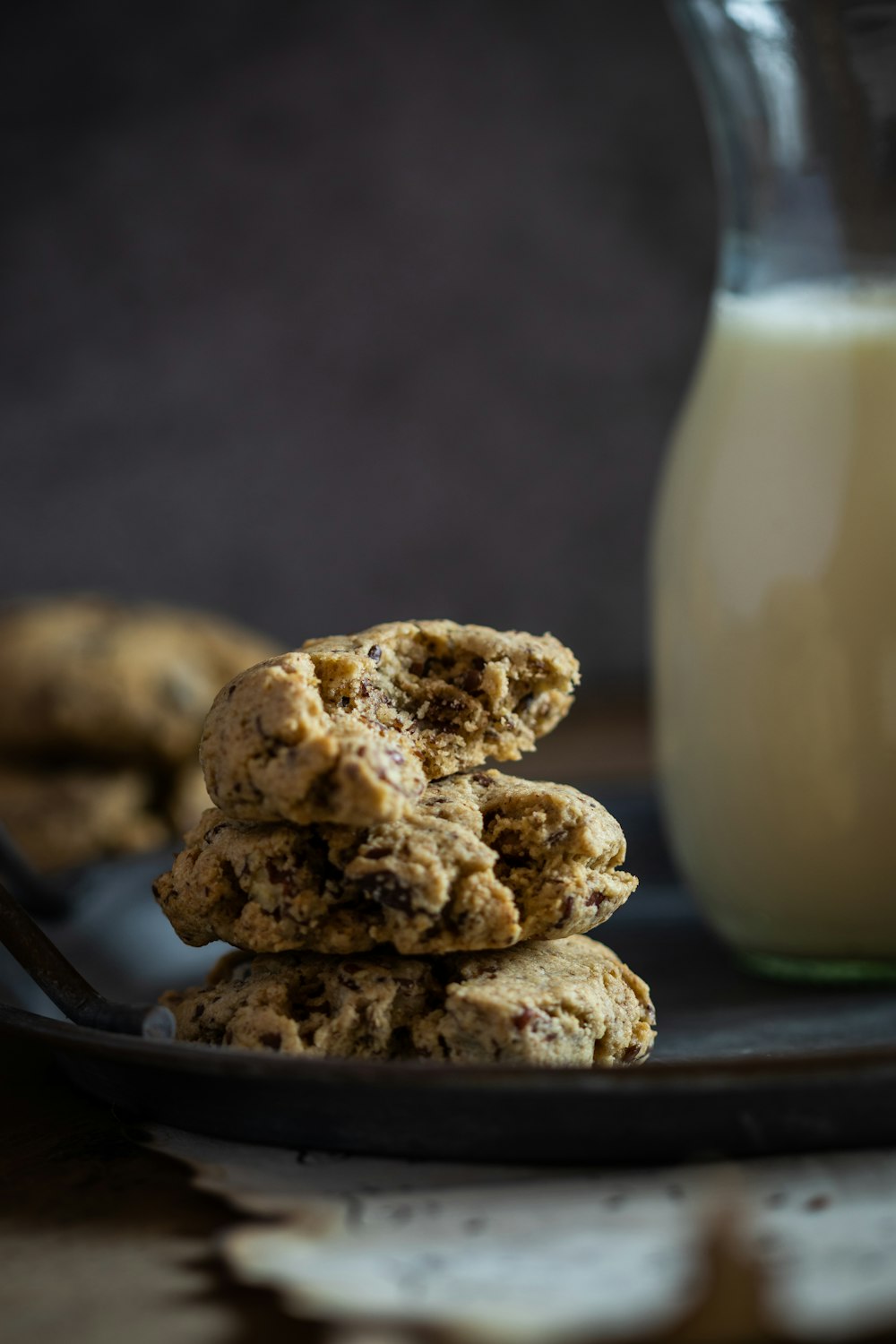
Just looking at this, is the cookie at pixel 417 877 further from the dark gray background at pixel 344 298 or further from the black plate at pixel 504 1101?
the dark gray background at pixel 344 298

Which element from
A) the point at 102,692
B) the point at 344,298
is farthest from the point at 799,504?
the point at 344,298

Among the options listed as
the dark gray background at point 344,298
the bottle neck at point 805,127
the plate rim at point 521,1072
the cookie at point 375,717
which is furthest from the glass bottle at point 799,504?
the dark gray background at point 344,298

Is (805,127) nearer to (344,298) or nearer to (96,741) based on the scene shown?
(96,741)

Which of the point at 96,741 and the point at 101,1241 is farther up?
the point at 96,741

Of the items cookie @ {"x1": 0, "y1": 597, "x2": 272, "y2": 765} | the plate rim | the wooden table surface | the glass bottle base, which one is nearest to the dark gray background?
cookie @ {"x1": 0, "y1": 597, "x2": 272, "y2": 765}

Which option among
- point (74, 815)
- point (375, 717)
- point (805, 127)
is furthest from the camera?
point (74, 815)

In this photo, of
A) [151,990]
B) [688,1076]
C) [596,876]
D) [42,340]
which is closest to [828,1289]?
[688,1076]
